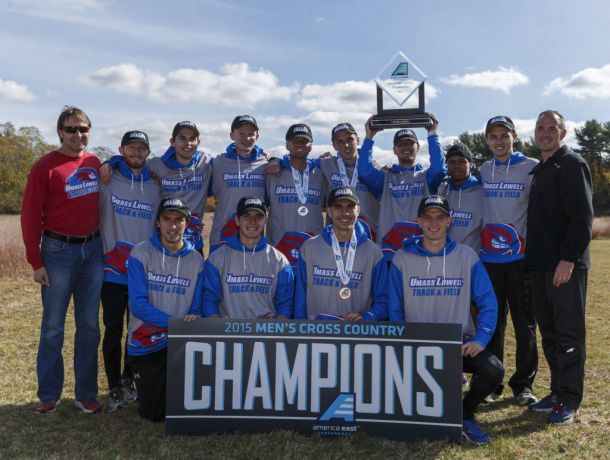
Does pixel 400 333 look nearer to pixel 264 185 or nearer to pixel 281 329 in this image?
pixel 281 329

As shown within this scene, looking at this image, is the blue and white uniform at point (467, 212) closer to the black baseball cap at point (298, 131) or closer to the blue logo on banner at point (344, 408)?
the black baseball cap at point (298, 131)

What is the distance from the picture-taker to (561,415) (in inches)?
197

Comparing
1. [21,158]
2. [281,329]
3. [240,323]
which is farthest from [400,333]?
[21,158]

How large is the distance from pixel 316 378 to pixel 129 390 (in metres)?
2.22

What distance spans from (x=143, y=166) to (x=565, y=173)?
391 cm

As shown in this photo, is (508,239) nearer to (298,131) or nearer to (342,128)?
(342,128)

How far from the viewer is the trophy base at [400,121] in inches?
239

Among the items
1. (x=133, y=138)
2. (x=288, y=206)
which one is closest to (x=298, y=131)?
(x=288, y=206)

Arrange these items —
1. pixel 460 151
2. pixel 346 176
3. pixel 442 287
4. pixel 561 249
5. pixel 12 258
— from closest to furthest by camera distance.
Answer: pixel 442 287, pixel 561 249, pixel 460 151, pixel 346 176, pixel 12 258

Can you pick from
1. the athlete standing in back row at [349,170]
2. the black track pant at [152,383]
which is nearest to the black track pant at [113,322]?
the black track pant at [152,383]

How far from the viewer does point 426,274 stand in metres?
4.77

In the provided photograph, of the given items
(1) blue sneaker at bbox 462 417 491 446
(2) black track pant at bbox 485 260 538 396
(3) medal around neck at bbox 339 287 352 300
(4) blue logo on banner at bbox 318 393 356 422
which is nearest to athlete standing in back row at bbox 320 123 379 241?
(3) medal around neck at bbox 339 287 352 300

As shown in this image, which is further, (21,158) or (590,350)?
(21,158)

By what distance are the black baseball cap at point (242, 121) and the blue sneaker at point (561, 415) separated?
3.97 m
